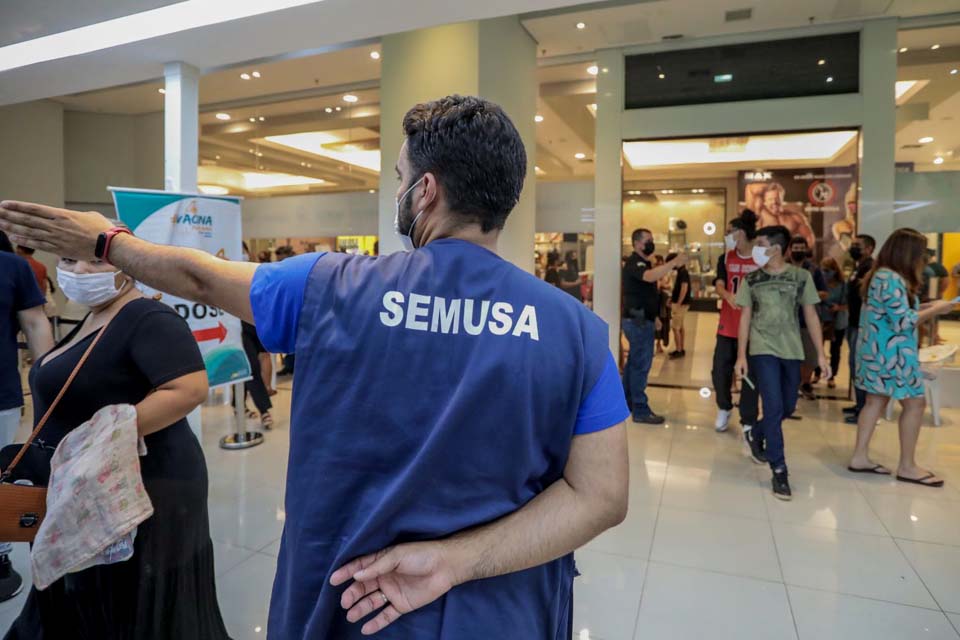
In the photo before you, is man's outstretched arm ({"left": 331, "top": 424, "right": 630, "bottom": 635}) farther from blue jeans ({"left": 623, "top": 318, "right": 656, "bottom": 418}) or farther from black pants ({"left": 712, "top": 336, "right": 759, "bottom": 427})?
blue jeans ({"left": 623, "top": 318, "right": 656, "bottom": 418})

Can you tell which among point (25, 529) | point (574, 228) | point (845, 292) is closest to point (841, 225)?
point (845, 292)

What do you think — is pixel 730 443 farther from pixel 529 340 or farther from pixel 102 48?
pixel 102 48

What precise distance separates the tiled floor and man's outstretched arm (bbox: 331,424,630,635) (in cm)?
166

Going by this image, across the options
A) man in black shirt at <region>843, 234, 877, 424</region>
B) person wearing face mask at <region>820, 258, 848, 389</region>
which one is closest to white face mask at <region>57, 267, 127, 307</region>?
man in black shirt at <region>843, 234, 877, 424</region>

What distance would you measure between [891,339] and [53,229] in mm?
4212

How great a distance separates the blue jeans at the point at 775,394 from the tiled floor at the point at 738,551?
29 cm

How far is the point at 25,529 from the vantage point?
1499mm

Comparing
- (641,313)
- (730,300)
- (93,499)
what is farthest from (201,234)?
(730,300)

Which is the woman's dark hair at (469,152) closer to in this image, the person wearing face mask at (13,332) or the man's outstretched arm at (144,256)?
the man's outstretched arm at (144,256)

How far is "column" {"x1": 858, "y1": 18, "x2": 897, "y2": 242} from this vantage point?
5.88m

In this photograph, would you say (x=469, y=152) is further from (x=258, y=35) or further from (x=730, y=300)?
(x=730, y=300)

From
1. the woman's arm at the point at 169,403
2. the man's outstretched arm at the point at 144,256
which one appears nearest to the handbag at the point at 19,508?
the woman's arm at the point at 169,403

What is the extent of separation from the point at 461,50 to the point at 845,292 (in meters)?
4.62

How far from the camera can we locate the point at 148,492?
1.64 metres
